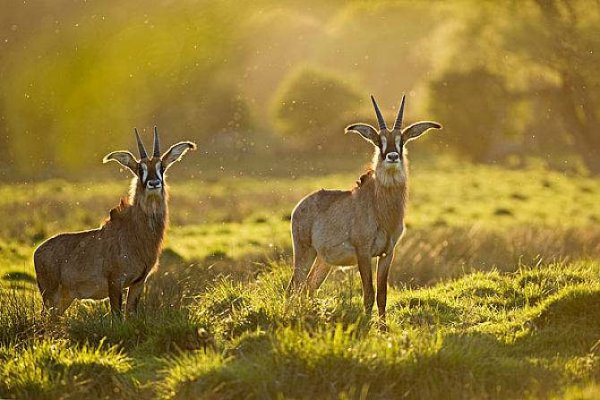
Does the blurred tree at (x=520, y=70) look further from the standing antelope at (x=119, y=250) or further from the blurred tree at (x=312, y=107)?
the standing antelope at (x=119, y=250)

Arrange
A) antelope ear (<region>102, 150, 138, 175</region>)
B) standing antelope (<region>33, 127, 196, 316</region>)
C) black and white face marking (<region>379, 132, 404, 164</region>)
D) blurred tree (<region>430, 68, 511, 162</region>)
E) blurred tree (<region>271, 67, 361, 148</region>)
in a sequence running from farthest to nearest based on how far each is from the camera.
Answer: blurred tree (<region>271, 67, 361, 148</region>) < blurred tree (<region>430, 68, 511, 162</region>) < antelope ear (<region>102, 150, 138, 175</region>) < standing antelope (<region>33, 127, 196, 316</region>) < black and white face marking (<region>379, 132, 404, 164</region>)

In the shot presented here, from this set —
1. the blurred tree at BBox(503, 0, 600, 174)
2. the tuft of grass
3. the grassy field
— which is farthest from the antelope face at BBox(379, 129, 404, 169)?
the blurred tree at BBox(503, 0, 600, 174)

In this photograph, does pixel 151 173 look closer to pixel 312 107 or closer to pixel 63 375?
pixel 63 375

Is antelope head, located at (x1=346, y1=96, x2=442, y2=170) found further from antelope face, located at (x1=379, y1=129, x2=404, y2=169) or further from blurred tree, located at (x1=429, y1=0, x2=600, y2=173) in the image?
blurred tree, located at (x1=429, y1=0, x2=600, y2=173)

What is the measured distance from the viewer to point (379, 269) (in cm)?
1162

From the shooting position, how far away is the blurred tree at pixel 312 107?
201 ft

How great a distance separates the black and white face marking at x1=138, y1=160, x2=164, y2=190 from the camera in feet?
37.4

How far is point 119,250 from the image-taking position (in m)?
11.7

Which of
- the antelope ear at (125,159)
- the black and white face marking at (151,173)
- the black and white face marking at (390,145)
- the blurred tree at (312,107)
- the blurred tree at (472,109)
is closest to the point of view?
the black and white face marking at (390,145)

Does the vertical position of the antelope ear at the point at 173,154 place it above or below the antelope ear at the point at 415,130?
below

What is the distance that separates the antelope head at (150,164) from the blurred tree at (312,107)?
4820 cm

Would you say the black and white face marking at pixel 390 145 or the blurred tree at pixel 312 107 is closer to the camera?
the black and white face marking at pixel 390 145

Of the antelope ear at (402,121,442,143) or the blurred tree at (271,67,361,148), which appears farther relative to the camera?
the blurred tree at (271,67,361,148)

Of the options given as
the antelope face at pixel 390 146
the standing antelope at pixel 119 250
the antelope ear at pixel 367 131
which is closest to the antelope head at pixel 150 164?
the standing antelope at pixel 119 250
